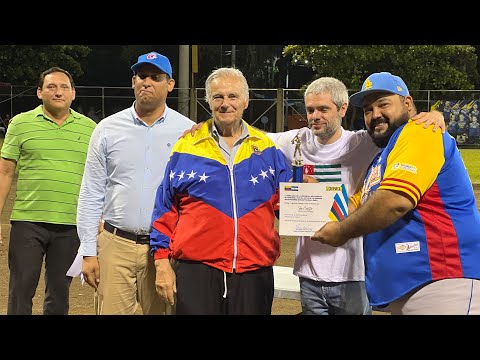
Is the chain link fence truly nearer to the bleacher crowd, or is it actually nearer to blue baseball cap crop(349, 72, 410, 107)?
the bleacher crowd

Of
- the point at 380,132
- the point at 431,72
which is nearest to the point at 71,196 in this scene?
the point at 380,132

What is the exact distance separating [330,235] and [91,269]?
60.9 inches

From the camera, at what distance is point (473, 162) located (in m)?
25.5

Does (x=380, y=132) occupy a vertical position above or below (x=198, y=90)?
below

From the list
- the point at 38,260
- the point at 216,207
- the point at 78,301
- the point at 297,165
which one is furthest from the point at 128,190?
the point at 78,301

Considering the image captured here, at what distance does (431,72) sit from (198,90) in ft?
41.5

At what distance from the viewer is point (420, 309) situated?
3.70m

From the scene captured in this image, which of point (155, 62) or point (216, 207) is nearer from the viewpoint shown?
point (216, 207)

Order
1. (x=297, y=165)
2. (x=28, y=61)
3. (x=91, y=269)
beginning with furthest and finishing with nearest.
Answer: (x=28, y=61)
(x=91, y=269)
(x=297, y=165)

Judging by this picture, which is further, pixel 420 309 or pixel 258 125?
pixel 258 125

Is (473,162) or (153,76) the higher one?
(473,162)

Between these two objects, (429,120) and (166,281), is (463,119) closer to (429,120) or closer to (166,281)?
(429,120)
